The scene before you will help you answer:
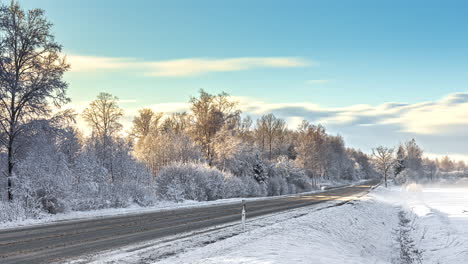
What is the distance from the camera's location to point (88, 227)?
13.0 m

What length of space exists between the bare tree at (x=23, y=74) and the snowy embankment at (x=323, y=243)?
13354 millimetres

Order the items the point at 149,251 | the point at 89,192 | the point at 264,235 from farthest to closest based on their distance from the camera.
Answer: the point at 89,192
the point at 264,235
the point at 149,251

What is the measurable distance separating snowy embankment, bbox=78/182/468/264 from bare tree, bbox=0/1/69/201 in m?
13.4

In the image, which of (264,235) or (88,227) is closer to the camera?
(264,235)

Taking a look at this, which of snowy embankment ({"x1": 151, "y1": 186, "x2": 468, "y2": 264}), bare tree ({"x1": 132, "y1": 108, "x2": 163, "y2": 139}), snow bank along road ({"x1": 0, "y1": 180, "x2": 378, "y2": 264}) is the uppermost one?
bare tree ({"x1": 132, "y1": 108, "x2": 163, "y2": 139})

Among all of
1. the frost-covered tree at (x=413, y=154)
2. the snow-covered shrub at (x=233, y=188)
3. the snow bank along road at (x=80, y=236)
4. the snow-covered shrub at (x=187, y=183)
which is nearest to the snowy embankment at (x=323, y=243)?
the snow bank along road at (x=80, y=236)

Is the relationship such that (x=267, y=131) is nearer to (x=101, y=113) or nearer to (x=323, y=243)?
(x=101, y=113)

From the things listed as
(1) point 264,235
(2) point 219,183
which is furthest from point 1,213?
(2) point 219,183

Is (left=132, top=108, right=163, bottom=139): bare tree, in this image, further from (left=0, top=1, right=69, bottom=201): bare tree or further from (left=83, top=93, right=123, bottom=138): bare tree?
(left=0, top=1, right=69, bottom=201): bare tree

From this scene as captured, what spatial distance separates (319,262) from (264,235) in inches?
133

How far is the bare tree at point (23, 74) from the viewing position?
64.1ft

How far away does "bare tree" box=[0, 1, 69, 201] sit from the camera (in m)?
19.5

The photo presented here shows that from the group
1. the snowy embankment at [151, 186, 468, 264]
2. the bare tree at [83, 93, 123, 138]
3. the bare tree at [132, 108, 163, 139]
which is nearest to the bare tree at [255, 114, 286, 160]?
the bare tree at [132, 108, 163, 139]

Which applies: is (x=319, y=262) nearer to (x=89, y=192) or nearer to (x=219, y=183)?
(x=89, y=192)
